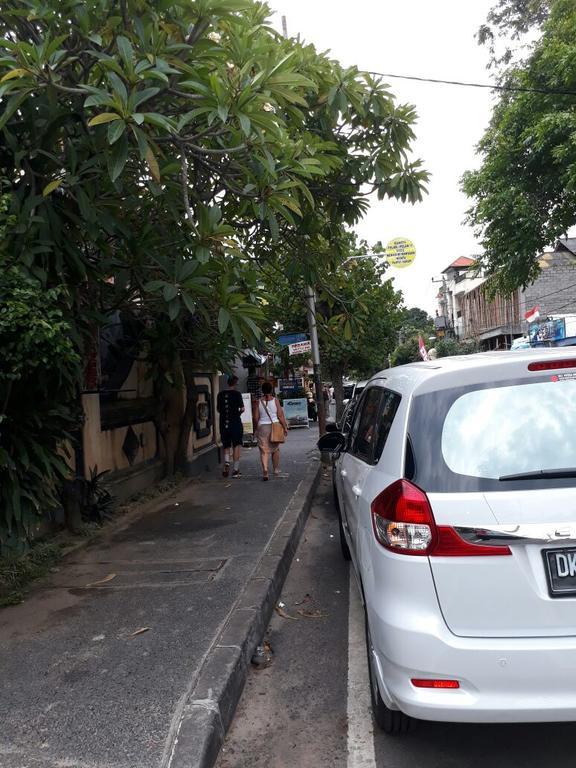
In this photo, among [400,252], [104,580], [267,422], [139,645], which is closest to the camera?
[139,645]

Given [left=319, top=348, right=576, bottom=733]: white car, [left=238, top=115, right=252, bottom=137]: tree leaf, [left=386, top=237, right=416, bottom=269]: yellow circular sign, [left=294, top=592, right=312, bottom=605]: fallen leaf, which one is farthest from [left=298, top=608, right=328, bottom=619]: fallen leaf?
[left=386, top=237, right=416, bottom=269]: yellow circular sign

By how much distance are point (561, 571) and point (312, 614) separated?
2864 mm

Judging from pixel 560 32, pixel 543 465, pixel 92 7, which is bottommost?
pixel 543 465

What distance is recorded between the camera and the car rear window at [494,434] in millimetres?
2752

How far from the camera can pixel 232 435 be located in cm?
1168

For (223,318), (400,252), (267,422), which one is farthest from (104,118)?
(400,252)

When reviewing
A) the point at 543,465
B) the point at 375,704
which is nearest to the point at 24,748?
the point at 375,704

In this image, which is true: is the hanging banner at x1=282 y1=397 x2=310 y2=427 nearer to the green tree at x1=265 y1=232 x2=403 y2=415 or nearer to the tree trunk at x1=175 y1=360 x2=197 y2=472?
the green tree at x1=265 y1=232 x2=403 y2=415

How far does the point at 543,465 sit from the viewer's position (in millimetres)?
2746

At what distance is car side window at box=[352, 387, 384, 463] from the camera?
3.94 meters

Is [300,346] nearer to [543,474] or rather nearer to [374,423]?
[374,423]

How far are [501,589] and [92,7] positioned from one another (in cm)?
441

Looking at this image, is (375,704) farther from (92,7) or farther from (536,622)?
(92,7)

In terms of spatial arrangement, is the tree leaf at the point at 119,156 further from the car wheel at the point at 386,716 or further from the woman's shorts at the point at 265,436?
the woman's shorts at the point at 265,436
